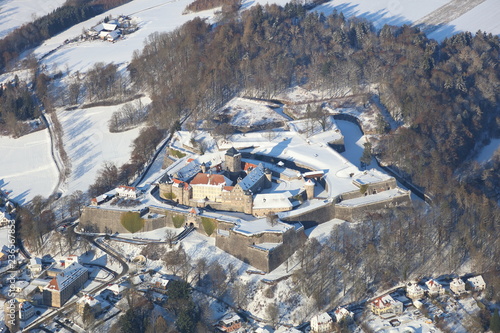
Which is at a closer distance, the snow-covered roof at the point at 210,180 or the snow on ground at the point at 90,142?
the snow-covered roof at the point at 210,180

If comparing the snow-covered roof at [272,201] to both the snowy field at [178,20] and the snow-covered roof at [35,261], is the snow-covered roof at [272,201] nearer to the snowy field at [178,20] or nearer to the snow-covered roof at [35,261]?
the snow-covered roof at [35,261]

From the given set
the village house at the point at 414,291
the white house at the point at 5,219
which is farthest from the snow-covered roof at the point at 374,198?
the white house at the point at 5,219

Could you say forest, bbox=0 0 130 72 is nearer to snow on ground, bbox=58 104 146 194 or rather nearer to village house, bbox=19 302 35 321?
snow on ground, bbox=58 104 146 194

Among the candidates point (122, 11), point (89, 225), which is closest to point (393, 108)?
point (89, 225)

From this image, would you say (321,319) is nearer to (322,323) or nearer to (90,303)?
(322,323)

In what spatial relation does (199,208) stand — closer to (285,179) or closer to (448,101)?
(285,179)
